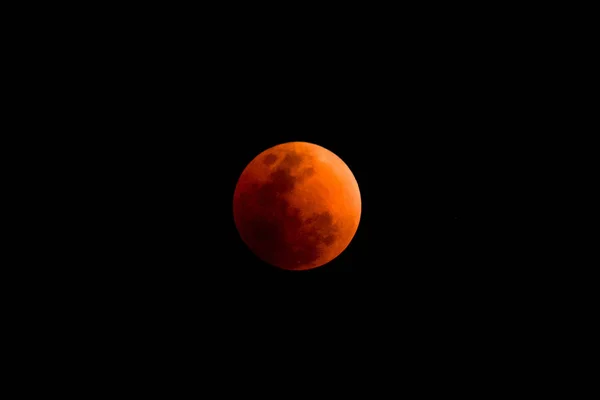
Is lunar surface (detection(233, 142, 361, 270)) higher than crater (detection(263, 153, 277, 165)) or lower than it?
lower

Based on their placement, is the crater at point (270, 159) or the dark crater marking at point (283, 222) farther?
the crater at point (270, 159)

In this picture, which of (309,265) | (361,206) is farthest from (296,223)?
(361,206)

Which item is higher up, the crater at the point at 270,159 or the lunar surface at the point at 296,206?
the crater at the point at 270,159

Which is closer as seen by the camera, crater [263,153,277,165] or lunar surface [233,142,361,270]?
lunar surface [233,142,361,270]

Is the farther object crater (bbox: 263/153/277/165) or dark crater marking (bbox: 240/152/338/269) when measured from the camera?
crater (bbox: 263/153/277/165)

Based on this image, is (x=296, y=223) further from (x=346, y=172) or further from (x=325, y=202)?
(x=346, y=172)

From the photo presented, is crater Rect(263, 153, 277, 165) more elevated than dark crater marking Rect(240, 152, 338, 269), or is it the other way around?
crater Rect(263, 153, 277, 165)

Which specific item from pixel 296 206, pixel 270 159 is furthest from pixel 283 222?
pixel 270 159

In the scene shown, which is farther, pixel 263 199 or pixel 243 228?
pixel 243 228
